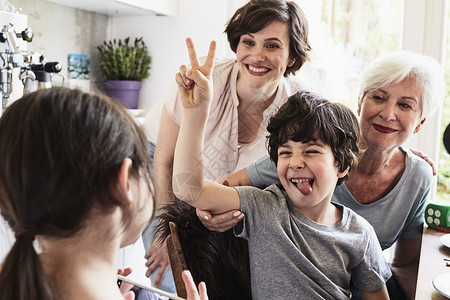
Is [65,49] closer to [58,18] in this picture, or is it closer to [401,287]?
[58,18]

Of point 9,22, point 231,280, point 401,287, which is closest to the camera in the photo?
point 231,280

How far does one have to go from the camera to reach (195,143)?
3.60 feet

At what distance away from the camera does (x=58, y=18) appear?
257 cm

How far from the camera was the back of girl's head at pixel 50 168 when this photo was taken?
2.07 ft

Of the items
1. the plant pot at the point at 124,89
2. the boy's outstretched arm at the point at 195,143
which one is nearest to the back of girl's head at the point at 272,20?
the boy's outstretched arm at the point at 195,143

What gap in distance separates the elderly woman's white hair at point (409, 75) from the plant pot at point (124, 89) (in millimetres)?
1574

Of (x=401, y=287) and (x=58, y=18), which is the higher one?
(x=58, y=18)

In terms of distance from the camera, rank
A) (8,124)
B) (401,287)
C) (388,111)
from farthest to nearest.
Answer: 1. (401,287)
2. (388,111)
3. (8,124)

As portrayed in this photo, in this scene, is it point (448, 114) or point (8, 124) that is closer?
point (8, 124)

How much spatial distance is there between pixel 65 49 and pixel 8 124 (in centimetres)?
210

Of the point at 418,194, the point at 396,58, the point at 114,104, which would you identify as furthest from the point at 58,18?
the point at 114,104

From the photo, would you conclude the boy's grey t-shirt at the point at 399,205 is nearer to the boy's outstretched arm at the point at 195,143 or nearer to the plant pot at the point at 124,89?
the boy's outstretched arm at the point at 195,143

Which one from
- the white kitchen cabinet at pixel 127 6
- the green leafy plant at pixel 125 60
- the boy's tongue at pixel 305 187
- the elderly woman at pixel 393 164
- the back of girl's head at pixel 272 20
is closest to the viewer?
the boy's tongue at pixel 305 187

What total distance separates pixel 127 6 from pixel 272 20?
121 centimetres
